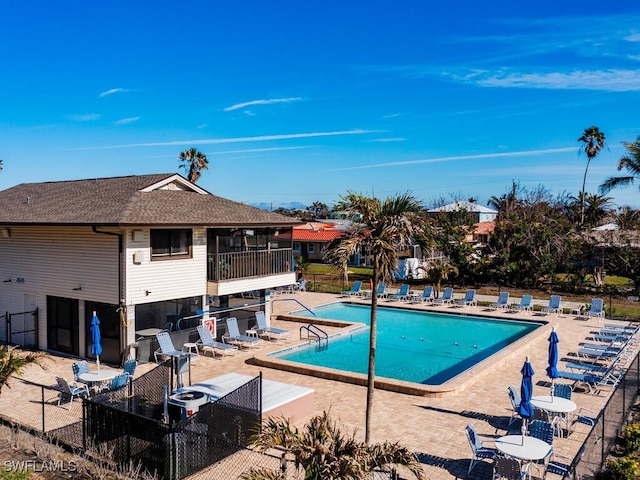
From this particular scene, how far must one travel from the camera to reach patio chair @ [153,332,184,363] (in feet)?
57.8

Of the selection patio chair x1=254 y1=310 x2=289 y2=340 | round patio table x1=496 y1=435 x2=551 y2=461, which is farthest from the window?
round patio table x1=496 y1=435 x2=551 y2=461

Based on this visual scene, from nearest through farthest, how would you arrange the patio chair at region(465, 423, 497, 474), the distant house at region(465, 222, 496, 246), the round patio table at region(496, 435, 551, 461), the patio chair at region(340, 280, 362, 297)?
the round patio table at region(496, 435, 551, 461), the patio chair at region(465, 423, 497, 474), the patio chair at region(340, 280, 362, 297), the distant house at region(465, 222, 496, 246)

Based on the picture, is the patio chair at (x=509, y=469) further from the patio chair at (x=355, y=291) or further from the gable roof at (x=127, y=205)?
the patio chair at (x=355, y=291)

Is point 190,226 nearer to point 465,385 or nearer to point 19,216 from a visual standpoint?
point 19,216

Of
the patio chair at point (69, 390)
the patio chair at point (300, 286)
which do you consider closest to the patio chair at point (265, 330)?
the patio chair at point (69, 390)

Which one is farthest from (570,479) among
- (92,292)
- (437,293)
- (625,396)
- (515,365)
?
(437,293)

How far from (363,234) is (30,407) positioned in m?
9.28

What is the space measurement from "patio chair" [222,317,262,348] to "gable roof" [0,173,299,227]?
152 inches

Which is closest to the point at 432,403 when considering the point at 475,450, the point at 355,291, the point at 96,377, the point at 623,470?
the point at 475,450

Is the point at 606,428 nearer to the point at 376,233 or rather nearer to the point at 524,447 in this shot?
the point at 524,447

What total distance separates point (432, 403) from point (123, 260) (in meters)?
10.2

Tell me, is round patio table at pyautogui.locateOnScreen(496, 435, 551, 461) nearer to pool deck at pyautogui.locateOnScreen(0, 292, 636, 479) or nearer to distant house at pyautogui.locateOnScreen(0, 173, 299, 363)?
pool deck at pyautogui.locateOnScreen(0, 292, 636, 479)

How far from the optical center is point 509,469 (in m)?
9.13

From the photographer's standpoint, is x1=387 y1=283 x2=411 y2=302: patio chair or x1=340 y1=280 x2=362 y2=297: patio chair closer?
x1=387 y1=283 x2=411 y2=302: patio chair
